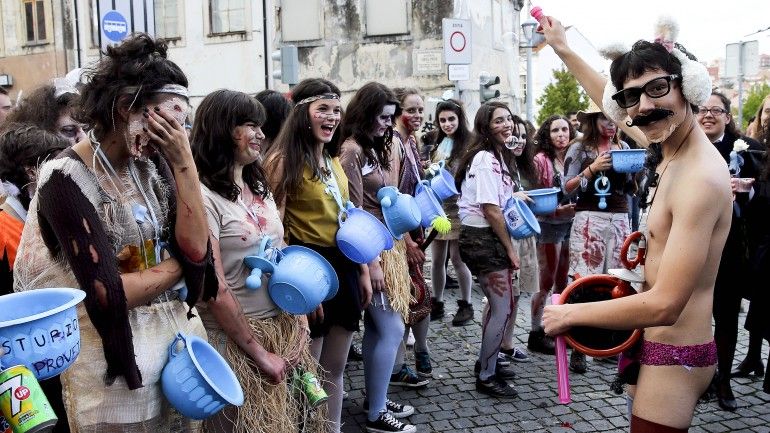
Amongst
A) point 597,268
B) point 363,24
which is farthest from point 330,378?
point 363,24

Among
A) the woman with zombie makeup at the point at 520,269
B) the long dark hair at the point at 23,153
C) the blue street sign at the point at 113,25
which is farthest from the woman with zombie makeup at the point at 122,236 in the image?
the blue street sign at the point at 113,25

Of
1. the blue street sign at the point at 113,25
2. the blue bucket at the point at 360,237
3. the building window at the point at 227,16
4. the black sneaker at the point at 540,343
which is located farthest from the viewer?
the building window at the point at 227,16

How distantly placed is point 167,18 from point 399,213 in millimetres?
19865

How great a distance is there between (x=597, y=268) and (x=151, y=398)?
4160mm

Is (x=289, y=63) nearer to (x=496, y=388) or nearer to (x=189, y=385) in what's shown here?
(x=496, y=388)

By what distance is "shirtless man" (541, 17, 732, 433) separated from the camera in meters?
2.09

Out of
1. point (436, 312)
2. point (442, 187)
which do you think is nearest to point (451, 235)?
point (436, 312)

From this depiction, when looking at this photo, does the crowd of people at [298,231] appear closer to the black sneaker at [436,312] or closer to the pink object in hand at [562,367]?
the pink object in hand at [562,367]

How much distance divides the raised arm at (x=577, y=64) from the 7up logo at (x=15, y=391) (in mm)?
2456

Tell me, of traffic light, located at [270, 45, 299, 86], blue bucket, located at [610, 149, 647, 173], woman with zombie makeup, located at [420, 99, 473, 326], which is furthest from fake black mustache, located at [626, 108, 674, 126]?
traffic light, located at [270, 45, 299, 86]

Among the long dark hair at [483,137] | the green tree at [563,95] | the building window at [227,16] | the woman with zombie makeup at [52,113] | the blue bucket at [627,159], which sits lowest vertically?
the blue bucket at [627,159]

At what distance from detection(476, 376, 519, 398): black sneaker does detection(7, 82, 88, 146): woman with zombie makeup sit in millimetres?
→ 3046

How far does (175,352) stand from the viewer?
217 cm

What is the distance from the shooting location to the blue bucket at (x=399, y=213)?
12.8ft
